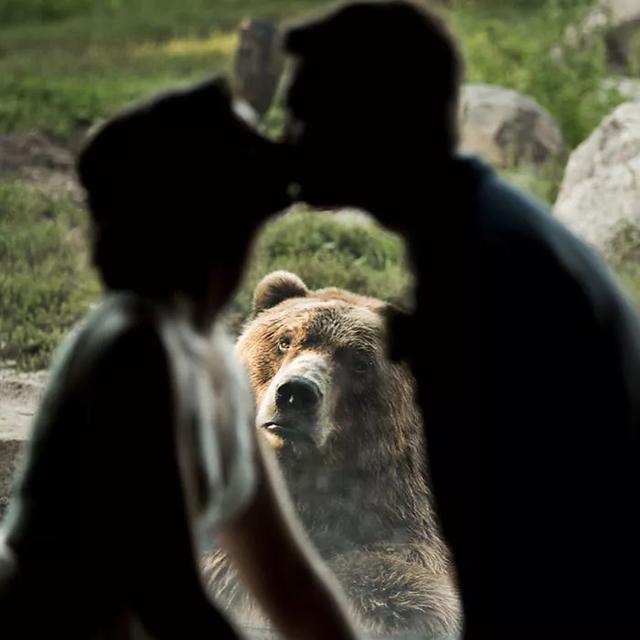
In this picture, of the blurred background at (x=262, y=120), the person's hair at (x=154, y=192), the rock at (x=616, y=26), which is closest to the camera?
the person's hair at (x=154, y=192)

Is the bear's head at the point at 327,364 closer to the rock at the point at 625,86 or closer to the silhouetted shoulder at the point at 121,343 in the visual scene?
the silhouetted shoulder at the point at 121,343

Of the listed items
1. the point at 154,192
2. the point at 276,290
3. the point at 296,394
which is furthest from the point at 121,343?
the point at 276,290

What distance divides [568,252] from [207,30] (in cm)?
1322

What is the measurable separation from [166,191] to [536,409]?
24.2 inches

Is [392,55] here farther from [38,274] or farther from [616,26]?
[616,26]

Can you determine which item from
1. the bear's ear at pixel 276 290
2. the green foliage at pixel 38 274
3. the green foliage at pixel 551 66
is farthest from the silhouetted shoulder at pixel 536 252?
the green foliage at pixel 551 66

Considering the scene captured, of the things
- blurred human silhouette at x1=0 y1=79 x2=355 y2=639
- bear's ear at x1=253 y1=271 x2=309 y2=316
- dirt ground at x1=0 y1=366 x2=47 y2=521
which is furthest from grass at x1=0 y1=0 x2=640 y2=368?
blurred human silhouette at x1=0 y1=79 x2=355 y2=639

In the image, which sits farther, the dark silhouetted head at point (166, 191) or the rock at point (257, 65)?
the rock at point (257, 65)

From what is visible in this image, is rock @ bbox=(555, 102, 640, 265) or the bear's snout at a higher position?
the bear's snout

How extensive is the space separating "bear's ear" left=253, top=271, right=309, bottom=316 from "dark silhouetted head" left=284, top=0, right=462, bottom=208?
3119 mm

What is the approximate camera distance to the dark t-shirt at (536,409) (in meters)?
2.44

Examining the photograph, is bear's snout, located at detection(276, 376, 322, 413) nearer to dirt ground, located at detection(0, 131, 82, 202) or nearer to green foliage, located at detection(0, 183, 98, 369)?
green foliage, located at detection(0, 183, 98, 369)

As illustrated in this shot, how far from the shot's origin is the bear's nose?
17.1 feet

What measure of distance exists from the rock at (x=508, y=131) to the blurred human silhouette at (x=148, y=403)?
25.4 ft
